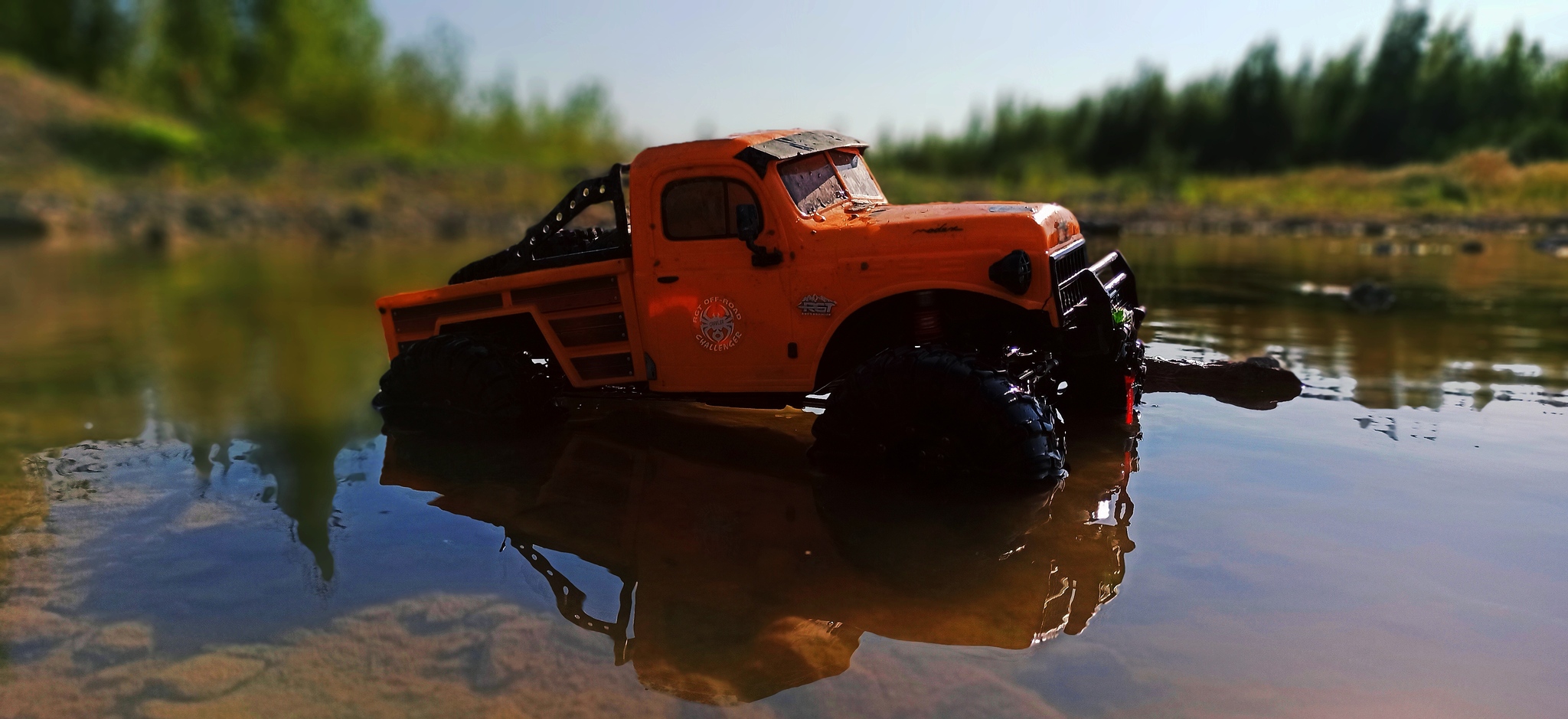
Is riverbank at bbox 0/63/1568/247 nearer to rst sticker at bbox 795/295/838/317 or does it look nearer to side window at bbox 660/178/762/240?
side window at bbox 660/178/762/240

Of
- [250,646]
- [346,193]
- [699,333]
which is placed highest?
[346,193]

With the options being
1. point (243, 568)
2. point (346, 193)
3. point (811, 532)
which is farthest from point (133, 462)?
point (346, 193)

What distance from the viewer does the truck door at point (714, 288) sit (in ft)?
20.3

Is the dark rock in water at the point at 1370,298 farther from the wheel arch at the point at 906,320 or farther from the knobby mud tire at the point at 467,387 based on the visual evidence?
the knobby mud tire at the point at 467,387

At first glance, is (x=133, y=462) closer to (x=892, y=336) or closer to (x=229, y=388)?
(x=229, y=388)

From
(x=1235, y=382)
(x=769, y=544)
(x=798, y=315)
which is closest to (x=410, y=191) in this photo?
(x=1235, y=382)

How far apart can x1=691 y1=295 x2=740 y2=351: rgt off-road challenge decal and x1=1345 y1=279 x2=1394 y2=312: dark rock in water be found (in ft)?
29.6

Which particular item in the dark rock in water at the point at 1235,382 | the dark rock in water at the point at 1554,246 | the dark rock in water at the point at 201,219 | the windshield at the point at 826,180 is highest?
the dark rock in water at the point at 201,219

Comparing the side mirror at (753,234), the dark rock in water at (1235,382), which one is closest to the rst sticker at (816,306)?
the side mirror at (753,234)

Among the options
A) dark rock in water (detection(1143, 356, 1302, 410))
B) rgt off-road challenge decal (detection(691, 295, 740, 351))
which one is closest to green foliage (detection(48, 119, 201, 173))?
rgt off-road challenge decal (detection(691, 295, 740, 351))

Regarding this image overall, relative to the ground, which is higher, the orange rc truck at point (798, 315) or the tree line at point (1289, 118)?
the tree line at point (1289, 118)

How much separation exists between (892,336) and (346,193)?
39.5 m

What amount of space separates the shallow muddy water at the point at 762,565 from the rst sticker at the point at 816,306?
3.12 feet

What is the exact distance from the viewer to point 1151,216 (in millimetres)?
32906
